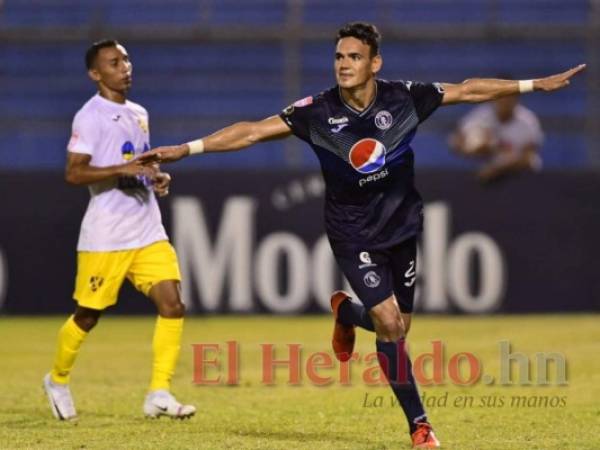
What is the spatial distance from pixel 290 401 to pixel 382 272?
2.39 meters

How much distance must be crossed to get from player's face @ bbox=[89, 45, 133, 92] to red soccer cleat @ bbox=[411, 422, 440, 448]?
3329mm

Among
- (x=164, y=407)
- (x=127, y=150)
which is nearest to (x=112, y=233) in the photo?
(x=127, y=150)

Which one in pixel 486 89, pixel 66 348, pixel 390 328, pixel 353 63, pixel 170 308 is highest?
pixel 353 63

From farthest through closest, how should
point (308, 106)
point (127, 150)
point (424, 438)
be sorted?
point (127, 150)
point (308, 106)
point (424, 438)

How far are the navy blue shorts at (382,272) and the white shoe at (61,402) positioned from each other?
220 cm

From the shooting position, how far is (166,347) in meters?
9.11

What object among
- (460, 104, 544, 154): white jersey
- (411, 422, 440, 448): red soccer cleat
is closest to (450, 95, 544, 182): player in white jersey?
(460, 104, 544, 154): white jersey

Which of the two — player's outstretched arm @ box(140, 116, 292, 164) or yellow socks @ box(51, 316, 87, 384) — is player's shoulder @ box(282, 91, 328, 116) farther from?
yellow socks @ box(51, 316, 87, 384)

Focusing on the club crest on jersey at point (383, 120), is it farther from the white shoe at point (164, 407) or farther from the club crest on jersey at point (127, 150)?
the white shoe at point (164, 407)

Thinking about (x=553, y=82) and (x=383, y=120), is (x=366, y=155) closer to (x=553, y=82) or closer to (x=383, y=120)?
(x=383, y=120)

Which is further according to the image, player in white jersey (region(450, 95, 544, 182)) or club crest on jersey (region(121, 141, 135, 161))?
player in white jersey (region(450, 95, 544, 182))

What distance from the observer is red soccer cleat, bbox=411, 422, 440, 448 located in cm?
746

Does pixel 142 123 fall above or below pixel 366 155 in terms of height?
above

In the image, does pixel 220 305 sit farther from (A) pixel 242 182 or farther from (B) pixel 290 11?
(B) pixel 290 11
